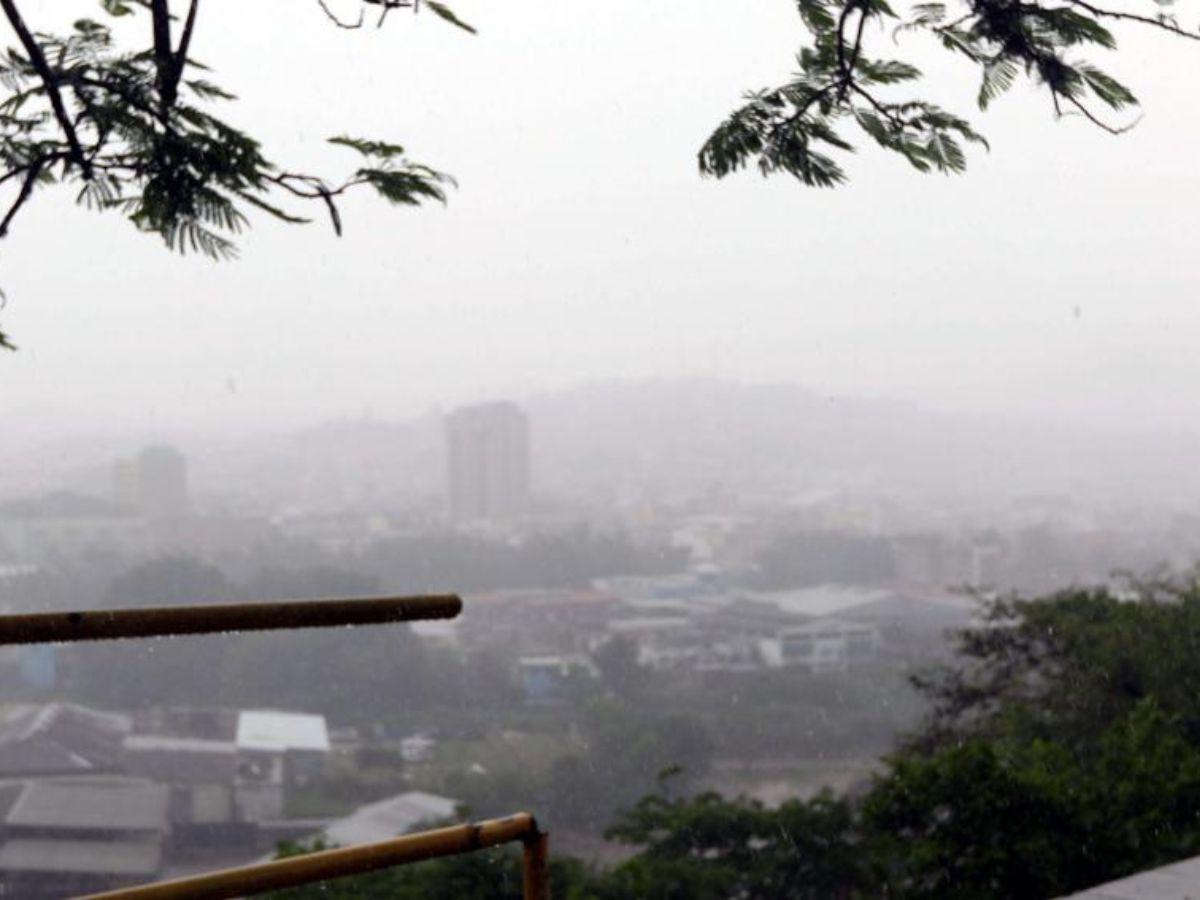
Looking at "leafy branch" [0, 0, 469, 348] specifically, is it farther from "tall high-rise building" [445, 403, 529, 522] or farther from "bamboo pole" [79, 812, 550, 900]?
"tall high-rise building" [445, 403, 529, 522]

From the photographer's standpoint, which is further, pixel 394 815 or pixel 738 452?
pixel 738 452

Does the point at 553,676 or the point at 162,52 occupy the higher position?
the point at 162,52

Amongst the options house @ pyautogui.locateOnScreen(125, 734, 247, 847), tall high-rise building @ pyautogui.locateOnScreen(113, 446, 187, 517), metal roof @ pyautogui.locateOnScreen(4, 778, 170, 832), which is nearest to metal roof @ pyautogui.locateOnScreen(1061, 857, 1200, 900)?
metal roof @ pyautogui.locateOnScreen(4, 778, 170, 832)

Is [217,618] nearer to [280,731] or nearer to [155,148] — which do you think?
[155,148]

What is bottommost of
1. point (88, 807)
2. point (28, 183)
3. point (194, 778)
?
point (194, 778)

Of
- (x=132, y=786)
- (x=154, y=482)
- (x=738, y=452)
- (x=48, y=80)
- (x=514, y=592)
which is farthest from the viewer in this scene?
(x=738, y=452)

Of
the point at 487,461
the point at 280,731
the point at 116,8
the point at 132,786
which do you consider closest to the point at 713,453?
the point at 487,461

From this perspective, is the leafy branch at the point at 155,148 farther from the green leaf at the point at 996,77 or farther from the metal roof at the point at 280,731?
the metal roof at the point at 280,731
